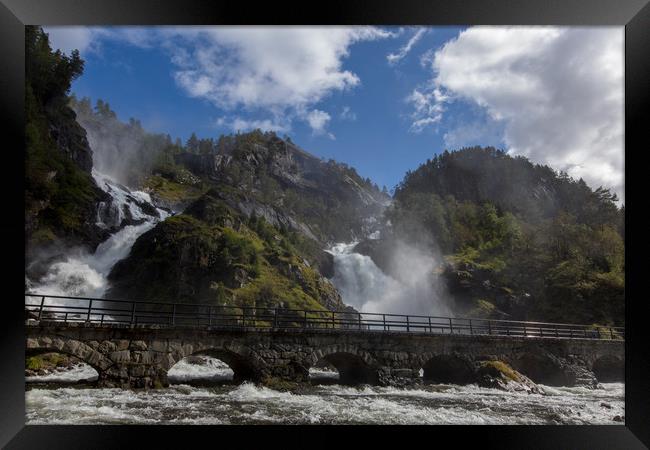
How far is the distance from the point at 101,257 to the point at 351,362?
21.4 m

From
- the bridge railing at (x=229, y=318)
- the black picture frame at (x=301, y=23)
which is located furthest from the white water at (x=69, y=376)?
the black picture frame at (x=301, y=23)

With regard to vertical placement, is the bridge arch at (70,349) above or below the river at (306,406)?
above

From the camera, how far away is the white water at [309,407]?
934 cm

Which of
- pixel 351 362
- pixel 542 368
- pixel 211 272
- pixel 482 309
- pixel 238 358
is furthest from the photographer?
pixel 482 309

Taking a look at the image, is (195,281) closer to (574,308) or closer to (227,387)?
(227,387)

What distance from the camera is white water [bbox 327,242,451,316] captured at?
3847cm

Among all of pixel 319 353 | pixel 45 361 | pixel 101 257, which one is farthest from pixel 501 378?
pixel 101 257

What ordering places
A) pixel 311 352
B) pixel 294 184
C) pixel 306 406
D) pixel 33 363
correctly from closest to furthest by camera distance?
pixel 306 406 < pixel 311 352 < pixel 33 363 < pixel 294 184

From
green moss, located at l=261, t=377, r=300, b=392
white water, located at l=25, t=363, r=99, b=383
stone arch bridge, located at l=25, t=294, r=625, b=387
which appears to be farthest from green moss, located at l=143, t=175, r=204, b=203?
green moss, located at l=261, t=377, r=300, b=392

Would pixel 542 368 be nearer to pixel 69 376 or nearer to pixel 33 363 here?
pixel 69 376

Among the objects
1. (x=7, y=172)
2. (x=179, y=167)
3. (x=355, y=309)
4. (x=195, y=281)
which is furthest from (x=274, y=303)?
(x=179, y=167)

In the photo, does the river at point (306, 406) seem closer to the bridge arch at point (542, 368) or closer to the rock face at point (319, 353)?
the rock face at point (319, 353)

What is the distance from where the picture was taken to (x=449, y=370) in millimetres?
17641

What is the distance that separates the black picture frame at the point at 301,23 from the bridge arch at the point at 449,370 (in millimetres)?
10331
